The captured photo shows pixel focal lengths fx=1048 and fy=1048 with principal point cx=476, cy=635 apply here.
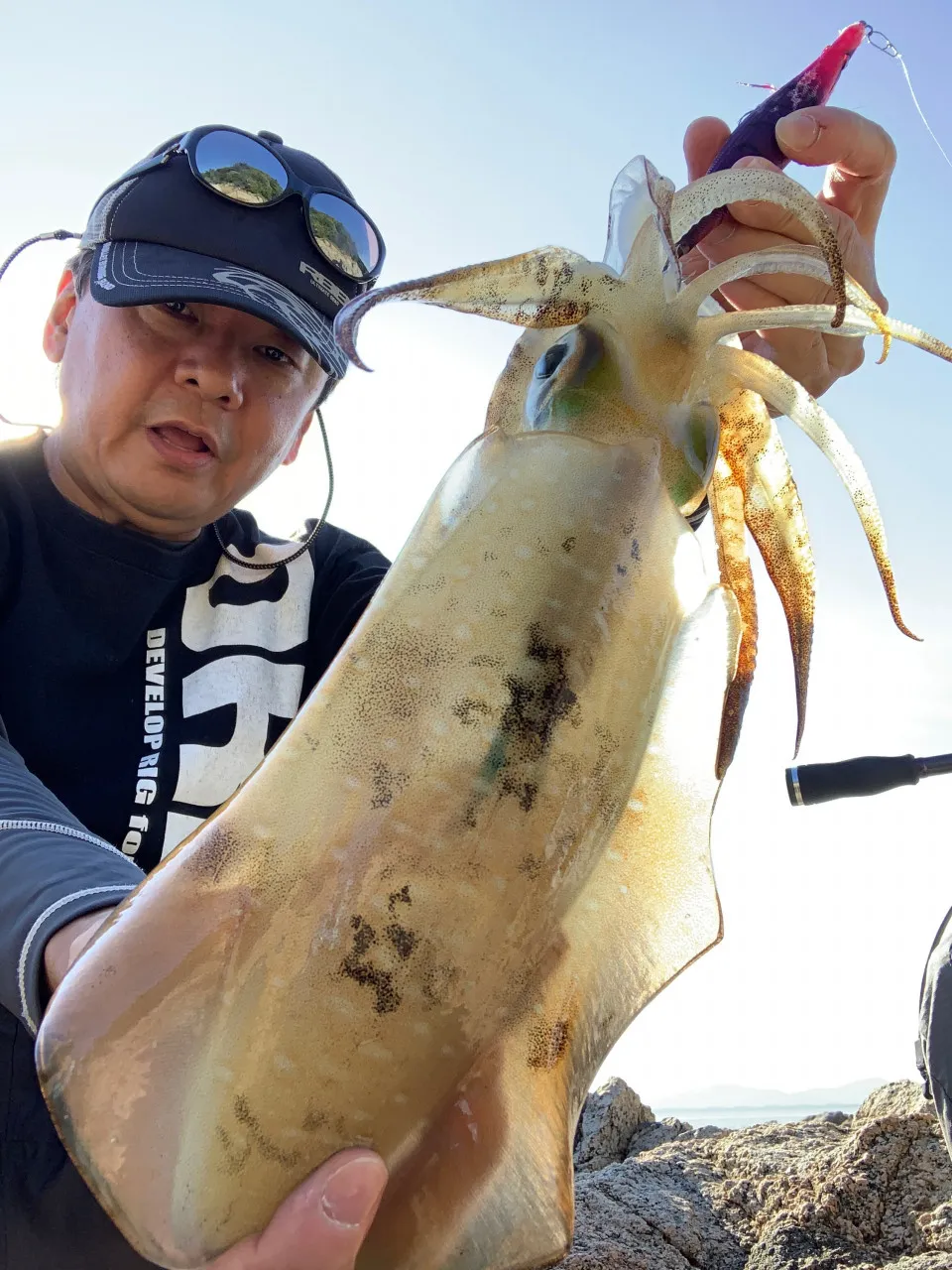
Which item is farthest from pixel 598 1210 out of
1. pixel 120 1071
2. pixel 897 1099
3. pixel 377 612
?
pixel 377 612

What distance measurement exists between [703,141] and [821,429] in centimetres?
71

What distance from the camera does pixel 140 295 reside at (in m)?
2.08

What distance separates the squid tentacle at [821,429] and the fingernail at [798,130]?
1.37ft

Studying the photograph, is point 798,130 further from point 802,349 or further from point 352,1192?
point 352,1192

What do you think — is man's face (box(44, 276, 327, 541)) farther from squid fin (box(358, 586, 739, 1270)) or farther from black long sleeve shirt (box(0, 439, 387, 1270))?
squid fin (box(358, 586, 739, 1270))

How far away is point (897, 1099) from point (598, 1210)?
94 cm

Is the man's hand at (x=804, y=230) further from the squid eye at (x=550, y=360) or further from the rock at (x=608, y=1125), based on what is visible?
the rock at (x=608, y=1125)

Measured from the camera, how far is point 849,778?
2.52 meters

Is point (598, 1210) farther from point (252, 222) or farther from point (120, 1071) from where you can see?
point (252, 222)

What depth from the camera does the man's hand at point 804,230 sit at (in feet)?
3.91

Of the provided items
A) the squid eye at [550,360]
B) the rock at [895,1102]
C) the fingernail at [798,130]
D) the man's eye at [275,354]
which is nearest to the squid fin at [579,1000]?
the squid eye at [550,360]

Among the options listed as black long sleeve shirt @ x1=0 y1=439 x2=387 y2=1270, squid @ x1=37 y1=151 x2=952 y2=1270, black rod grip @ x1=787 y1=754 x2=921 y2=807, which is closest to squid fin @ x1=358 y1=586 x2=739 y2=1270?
squid @ x1=37 y1=151 x2=952 y2=1270

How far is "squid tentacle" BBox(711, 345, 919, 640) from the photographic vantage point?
0.97m

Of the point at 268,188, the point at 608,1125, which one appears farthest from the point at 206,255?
the point at 608,1125
